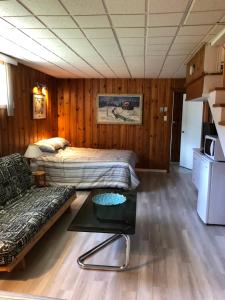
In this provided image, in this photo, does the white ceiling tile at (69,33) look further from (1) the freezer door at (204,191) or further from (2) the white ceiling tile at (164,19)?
(1) the freezer door at (204,191)

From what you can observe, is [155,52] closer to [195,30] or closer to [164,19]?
[195,30]

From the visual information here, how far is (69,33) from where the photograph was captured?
2.61 m

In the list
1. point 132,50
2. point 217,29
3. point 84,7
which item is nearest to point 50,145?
point 132,50

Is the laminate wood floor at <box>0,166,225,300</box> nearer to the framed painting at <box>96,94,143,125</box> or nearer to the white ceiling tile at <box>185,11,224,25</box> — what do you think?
the white ceiling tile at <box>185,11,224,25</box>

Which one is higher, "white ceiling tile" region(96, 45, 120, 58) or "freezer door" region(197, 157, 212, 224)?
"white ceiling tile" region(96, 45, 120, 58)

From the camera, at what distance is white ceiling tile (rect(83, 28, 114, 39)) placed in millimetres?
2512

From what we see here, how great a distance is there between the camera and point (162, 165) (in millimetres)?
6117

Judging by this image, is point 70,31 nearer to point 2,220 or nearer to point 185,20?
point 185,20

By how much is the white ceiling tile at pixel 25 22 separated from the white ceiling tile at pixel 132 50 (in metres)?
1.16

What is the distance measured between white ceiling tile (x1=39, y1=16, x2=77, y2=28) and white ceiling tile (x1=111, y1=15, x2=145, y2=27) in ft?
1.31

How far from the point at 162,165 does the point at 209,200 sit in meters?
2.95

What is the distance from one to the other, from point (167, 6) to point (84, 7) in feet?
2.13

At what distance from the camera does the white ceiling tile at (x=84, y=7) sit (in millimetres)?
1887

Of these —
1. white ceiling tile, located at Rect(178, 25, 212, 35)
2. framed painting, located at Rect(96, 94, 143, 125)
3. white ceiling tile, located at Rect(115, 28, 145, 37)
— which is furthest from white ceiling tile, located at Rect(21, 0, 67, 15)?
framed painting, located at Rect(96, 94, 143, 125)
